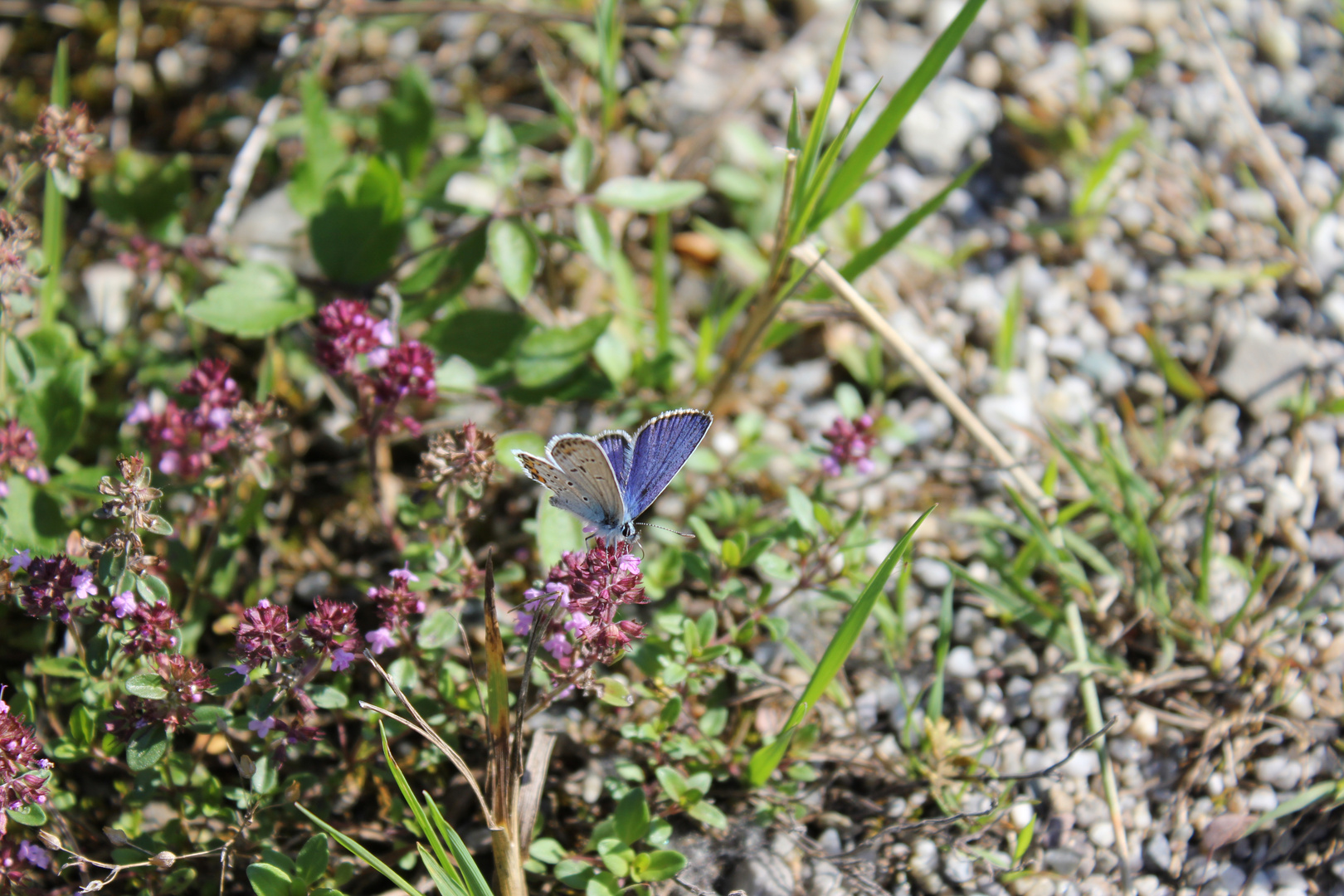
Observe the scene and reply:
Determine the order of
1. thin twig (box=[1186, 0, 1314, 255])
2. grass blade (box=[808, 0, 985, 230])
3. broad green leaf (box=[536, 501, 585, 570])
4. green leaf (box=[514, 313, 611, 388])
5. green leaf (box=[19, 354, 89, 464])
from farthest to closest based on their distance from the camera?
thin twig (box=[1186, 0, 1314, 255])
green leaf (box=[514, 313, 611, 388])
green leaf (box=[19, 354, 89, 464])
broad green leaf (box=[536, 501, 585, 570])
grass blade (box=[808, 0, 985, 230])

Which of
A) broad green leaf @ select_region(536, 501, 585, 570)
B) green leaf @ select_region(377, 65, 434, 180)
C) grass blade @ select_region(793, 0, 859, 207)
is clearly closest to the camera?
grass blade @ select_region(793, 0, 859, 207)

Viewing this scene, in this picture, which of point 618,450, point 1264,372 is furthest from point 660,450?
point 1264,372

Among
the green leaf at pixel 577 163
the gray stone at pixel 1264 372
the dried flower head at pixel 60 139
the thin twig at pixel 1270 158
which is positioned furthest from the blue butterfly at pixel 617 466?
the thin twig at pixel 1270 158

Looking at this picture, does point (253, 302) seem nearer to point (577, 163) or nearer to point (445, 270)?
point (445, 270)

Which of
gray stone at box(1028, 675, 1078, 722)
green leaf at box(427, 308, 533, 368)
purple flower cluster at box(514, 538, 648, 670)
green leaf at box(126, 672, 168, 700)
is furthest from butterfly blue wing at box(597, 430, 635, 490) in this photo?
gray stone at box(1028, 675, 1078, 722)

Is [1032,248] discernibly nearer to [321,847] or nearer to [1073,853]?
[1073,853]

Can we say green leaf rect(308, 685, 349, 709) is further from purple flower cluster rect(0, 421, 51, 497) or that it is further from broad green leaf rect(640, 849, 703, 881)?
purple flower cluster rect(0, 421, 51, 497)

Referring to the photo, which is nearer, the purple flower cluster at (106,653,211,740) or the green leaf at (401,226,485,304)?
the purple flower cluster at (106,653,211,740)

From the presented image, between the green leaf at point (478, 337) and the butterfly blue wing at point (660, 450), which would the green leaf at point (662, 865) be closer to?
the butterfly blue wing at point (660, 450)

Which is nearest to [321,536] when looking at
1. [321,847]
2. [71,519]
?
[71,519]
